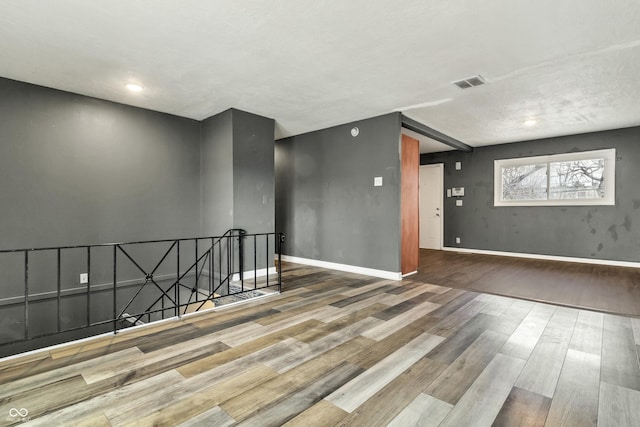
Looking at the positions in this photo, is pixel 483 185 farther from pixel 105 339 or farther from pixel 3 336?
pixel 3 336

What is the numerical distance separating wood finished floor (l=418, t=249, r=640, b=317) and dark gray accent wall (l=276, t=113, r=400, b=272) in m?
0.96

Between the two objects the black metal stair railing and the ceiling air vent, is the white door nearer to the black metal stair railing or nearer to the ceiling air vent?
the ceiling air vent

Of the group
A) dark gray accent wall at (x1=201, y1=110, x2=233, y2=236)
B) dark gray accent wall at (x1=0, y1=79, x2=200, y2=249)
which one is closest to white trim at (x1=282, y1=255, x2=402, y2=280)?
dark gray accent wall at (x1=201, y1=110, x2=233, y2=236)

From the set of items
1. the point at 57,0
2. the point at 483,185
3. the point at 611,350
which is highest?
the point at 57,0

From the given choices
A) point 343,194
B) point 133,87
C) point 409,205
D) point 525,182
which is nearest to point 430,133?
point 409,205

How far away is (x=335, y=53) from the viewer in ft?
9.56

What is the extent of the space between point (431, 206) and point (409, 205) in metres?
3.45

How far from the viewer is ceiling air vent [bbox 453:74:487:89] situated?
3.43 m

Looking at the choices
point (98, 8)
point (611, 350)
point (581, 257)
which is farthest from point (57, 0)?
point (581, 257)

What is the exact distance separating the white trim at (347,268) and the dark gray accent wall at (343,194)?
69 mm

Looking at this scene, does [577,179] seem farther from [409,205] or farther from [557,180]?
[409,205]

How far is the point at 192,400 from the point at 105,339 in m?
1.34

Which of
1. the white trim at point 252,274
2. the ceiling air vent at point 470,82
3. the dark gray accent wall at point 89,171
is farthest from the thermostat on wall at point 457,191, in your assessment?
the dark gray accent wall at point 89,171

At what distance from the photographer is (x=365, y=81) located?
355cm
